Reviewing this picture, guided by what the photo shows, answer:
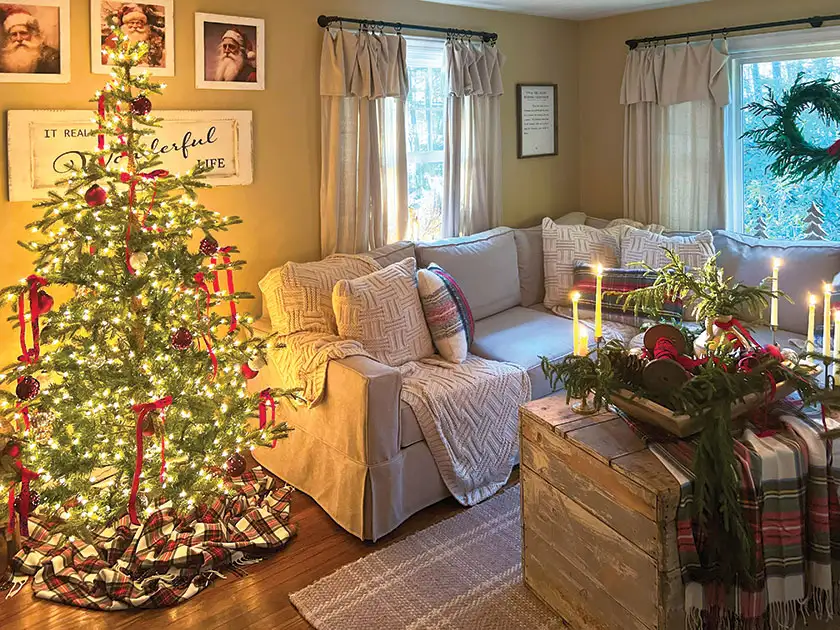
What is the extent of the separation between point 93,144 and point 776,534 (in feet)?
9.30

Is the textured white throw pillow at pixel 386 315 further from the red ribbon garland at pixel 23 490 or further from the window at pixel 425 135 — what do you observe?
the red ribbon garland at pixel 23 490

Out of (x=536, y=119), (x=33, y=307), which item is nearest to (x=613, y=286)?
(x=536, y=119)

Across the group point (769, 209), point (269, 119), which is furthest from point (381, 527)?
point (769, 209)

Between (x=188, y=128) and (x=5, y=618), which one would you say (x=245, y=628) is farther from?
(x=188, y=128)

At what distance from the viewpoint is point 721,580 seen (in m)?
1.89

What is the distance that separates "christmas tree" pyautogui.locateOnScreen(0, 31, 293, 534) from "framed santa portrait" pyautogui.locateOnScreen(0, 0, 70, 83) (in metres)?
0.47

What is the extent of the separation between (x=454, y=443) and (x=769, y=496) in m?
1.38

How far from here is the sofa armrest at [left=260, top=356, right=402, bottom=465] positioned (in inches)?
109

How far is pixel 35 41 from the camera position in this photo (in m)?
2.85

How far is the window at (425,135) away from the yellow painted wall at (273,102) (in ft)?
0.69

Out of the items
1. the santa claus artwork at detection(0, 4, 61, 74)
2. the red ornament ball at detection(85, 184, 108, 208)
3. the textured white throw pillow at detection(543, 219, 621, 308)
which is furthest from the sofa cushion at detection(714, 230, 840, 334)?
the santa claus artwork at detection(0, 4, 61, 74)

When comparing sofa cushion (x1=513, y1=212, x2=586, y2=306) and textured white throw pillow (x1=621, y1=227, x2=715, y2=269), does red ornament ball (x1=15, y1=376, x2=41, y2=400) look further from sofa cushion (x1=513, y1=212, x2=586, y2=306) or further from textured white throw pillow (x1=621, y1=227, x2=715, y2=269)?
textured white throw pillow (x1=621, y1=227, x2=715, y2=269)

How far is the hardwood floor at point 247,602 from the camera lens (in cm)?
239

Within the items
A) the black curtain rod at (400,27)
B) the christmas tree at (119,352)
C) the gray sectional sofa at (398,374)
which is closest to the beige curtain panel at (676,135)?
the gray sectional sofa at (398,374)
